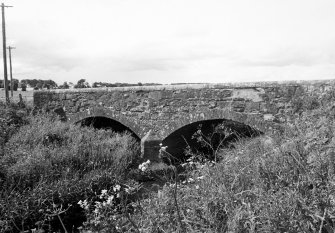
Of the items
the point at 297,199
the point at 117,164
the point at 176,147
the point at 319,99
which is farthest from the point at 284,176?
the point at 176,147

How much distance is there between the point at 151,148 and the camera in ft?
32.6

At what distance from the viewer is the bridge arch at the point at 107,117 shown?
10625 millimetres

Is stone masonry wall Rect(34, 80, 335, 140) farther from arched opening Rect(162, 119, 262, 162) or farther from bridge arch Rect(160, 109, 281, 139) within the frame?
arched opening Rect(162, 119, 262, 162)

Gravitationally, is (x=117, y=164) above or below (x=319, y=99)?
below

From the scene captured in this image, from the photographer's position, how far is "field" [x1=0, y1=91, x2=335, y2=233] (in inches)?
116

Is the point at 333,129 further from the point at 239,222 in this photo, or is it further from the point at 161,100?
the point at 161,100

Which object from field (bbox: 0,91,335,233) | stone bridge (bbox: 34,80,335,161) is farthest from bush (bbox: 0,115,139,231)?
stone bridge (bbox: 34,80,335,161)

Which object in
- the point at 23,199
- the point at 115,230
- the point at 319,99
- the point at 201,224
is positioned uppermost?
the point at 319,99

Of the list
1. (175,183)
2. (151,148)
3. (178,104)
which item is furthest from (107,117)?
(175,183)

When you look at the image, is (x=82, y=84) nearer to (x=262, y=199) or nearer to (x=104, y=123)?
(x=104, y=123)

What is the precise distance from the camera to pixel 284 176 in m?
3.44

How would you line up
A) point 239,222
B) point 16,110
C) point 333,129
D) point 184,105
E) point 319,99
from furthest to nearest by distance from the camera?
1. point 16,110
2. point 184,105
3. point 319,99
4. point 333,129
5. point 239,222

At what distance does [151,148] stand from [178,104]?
133 centimetres

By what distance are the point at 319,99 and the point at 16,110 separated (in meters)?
9.40
